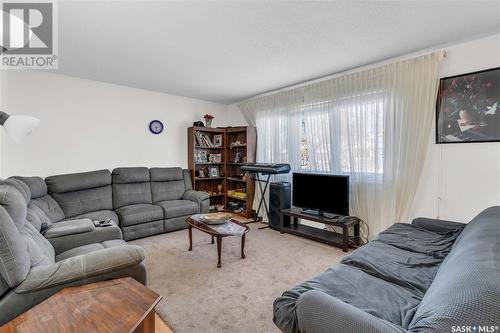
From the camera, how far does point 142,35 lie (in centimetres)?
238

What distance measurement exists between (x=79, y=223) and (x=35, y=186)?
3.51 ft

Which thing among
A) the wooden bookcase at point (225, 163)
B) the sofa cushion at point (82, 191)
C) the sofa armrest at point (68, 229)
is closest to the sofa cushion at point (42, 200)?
the sofa cushion at point (82, 191)

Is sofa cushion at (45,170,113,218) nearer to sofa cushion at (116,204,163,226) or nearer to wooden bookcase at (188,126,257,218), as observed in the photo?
sofa cushion at (116,204,163,226)

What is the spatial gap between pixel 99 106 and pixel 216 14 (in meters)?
2.98

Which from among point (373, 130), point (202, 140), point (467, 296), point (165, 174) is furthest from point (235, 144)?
point (467, 296)

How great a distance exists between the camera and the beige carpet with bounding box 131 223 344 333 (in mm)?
1835

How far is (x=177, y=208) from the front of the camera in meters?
3.92

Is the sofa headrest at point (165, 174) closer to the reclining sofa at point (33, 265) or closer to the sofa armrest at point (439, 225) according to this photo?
the reclining sofa at point (33, 265)

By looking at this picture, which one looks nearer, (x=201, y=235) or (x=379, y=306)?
(x=379, y=306)

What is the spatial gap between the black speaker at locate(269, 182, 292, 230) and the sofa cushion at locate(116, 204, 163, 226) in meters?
1.88

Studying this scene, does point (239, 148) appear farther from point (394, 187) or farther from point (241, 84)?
point (394, 187)

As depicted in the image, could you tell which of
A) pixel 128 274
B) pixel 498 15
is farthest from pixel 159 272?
pixel 498 15

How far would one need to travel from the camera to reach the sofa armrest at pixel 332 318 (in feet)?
3.10

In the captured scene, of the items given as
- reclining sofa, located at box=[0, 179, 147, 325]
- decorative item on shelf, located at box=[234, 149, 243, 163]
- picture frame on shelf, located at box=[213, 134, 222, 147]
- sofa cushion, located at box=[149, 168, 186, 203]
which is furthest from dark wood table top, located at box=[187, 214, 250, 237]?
picture frame on shelf, located at box=[213, 134, 222, 147]
